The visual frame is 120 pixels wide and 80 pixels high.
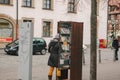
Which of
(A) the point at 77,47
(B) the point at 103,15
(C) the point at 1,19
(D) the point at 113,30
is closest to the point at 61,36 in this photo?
(A) the point at 77,47

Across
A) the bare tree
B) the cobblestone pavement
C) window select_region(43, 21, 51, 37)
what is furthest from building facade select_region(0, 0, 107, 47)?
the bare tree

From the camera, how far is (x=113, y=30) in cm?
6531

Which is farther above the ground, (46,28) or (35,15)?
(35,15)

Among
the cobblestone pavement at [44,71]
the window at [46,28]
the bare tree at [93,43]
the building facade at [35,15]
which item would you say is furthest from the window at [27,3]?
the bare tree at [93,43]

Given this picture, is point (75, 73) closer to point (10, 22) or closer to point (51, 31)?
point (10, 22)

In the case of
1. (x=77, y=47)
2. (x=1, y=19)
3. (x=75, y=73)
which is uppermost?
(x=1, y=19)

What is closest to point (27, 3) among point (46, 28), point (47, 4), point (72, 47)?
point (47, 4)

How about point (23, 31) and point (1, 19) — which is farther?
point (1, 19)

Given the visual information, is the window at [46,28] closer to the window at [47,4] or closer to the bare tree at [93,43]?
the window at [47,4]

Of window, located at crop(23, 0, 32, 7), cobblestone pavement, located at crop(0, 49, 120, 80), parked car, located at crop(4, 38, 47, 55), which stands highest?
window, located at crop(23, 0, 32, 7)

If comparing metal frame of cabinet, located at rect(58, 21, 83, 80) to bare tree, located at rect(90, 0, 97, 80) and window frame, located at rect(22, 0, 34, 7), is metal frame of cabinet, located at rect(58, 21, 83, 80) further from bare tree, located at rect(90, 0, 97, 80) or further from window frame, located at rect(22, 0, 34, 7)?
window frame, located at rect(22, 0, 34, 7)

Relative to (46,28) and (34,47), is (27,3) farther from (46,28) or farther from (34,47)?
Answer: (34,47)

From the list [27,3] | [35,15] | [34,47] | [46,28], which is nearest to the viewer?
[34,47]

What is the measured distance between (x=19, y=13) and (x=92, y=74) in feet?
108
